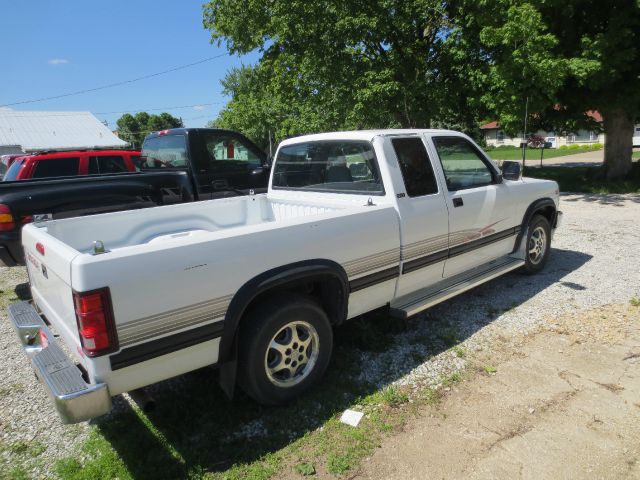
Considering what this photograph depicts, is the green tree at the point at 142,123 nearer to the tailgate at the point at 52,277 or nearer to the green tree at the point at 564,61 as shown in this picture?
the green tree at the point at 564,61

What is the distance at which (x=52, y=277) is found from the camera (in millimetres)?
2723

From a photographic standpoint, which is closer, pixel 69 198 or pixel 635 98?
pixel 69 198

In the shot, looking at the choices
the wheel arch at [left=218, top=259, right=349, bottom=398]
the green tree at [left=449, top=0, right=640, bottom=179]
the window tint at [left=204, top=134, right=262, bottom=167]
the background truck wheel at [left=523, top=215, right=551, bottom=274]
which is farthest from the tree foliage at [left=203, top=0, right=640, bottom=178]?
the wheel arch at [left=218, top=259, right=349, bottom=398]

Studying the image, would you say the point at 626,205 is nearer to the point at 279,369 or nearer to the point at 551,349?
the point at 551,349

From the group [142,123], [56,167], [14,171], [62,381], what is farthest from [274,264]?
[142,123]

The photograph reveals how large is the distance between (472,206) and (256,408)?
2794 mm

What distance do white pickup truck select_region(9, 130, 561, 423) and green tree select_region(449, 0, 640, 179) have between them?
785cm

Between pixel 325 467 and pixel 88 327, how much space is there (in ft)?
5.09

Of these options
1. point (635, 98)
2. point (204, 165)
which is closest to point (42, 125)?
point (204, 165)

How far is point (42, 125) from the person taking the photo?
120 ft

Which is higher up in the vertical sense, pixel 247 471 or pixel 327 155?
pixel 327 155

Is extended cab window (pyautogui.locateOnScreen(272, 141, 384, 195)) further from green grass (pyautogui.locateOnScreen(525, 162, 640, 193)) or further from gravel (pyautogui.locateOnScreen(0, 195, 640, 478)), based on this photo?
green grass (pyautogui.locateOnScreen(525, 162, 640, 193))

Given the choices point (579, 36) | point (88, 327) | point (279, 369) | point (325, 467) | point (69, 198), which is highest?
point (579, 36)

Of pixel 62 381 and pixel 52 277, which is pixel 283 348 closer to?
pixel 62 381
